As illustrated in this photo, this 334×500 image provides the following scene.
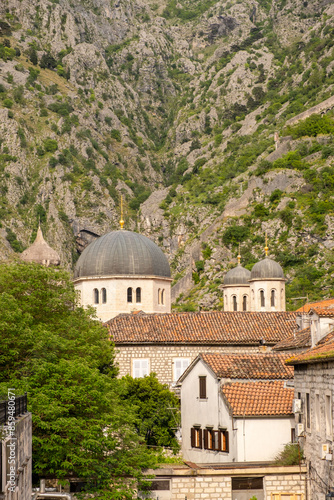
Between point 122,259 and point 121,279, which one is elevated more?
point 122,259

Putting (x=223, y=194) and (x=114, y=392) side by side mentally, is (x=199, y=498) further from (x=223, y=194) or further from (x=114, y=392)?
(x=223, y=194)

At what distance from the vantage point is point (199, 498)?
3133cm

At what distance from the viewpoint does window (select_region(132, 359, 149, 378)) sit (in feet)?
164

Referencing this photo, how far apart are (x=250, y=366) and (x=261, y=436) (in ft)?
14.4

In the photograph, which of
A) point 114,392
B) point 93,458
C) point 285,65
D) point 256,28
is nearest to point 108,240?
point 114,392

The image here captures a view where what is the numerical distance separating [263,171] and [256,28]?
7979cm

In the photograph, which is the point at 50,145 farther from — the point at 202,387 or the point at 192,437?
the point at 202,387

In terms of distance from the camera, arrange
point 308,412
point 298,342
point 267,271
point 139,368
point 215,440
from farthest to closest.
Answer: point 267,271
point 139,368
point 298,342
point 215,440
point 308,412

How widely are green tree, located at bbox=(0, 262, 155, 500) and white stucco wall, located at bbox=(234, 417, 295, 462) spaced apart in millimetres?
3995

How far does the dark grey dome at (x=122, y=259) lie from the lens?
62875mm

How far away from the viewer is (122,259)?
2483 inches

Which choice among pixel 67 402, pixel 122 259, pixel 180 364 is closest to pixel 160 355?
pixel 180 364

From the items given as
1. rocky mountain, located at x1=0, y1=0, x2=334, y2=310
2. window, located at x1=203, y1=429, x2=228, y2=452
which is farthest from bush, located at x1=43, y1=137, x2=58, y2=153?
window, located at x1=203, y1=429, x2=228, y2=452

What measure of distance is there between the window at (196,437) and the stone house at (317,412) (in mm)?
7401
